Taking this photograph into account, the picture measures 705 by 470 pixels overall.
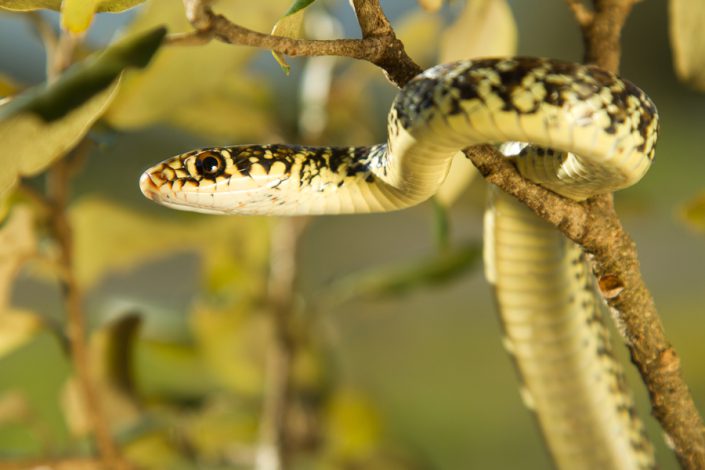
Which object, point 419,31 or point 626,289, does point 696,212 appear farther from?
point 419,31

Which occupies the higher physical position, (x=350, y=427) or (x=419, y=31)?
(x=419, y=31)

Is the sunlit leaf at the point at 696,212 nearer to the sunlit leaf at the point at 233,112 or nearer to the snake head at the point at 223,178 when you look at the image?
the snake head at the point at 223,178

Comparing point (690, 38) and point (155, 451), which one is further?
point (155, 451)

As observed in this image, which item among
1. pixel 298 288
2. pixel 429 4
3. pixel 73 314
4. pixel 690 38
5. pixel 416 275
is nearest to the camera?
pixel 429 4

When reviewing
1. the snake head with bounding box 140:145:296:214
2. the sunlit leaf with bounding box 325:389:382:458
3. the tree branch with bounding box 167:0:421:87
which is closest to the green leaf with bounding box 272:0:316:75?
the tree branch with bounding box 167:0:421:87

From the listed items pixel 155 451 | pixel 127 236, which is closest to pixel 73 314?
pixel 127 236

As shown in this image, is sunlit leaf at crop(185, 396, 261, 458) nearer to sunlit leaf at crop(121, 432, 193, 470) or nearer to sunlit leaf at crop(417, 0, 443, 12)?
sunlit leaf at crop(121, 432, 193, 470)

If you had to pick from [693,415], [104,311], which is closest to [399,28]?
[104,311]
